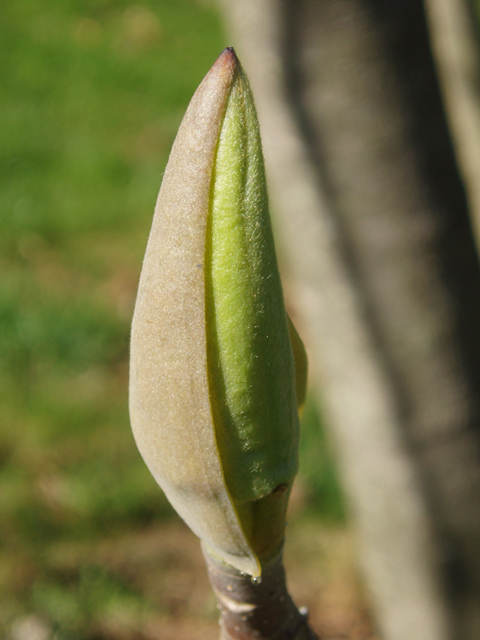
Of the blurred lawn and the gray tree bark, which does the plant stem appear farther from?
the gray tree bark

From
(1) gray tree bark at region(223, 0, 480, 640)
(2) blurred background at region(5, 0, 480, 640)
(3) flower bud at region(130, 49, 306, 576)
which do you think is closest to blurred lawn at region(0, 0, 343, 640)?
(2) blurred background at region(5, 0, 480, 640)

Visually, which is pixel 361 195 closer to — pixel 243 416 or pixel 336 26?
pixel 336 26

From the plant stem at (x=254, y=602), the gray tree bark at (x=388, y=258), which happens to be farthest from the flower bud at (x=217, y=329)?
the gray tree bark at (x=388, y=258)

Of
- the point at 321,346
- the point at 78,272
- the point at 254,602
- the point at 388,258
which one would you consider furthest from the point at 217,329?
the point at 78,272

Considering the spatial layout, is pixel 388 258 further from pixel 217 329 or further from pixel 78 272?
pixel 78 272

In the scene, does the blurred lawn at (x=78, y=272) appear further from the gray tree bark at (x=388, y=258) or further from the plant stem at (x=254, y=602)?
the gray tree bark at (x=388, y=258)

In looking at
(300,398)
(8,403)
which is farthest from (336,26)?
(8,403)
